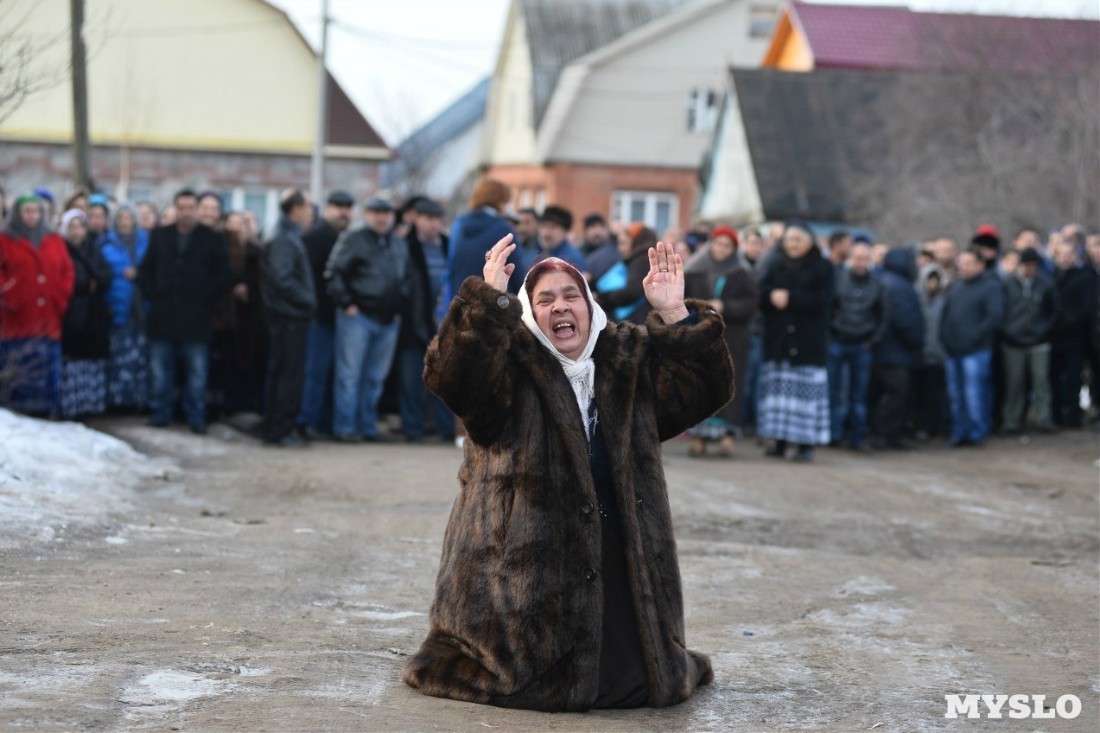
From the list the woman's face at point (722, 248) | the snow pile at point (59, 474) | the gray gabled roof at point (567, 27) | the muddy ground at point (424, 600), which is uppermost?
the gray gabled roof at point (567, 27)

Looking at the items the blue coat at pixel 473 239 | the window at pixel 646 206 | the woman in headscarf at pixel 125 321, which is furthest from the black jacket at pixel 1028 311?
the window at pixel 646 206

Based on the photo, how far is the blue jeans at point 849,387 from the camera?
17.1 meters

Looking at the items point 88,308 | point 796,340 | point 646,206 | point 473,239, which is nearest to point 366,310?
point 473,239

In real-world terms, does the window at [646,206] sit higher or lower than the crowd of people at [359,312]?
higher

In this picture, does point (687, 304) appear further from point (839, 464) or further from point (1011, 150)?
point (1011, 150)

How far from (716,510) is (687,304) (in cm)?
567

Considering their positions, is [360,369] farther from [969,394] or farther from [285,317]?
[969,394]

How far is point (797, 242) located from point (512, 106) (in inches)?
1651

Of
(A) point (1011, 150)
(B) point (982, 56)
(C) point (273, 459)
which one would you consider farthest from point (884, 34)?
(C) point (273, 459)

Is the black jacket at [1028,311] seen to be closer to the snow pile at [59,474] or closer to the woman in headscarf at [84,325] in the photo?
the woman in headscarf at [84,325]

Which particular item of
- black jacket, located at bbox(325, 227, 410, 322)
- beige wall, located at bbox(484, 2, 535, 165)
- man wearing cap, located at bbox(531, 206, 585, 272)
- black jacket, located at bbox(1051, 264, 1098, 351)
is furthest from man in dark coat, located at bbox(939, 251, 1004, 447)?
beige wall, located at bbox(484, 2, 535, 165)

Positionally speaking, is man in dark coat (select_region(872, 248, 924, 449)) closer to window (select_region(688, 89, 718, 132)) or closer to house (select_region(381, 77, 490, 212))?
window (select_region(688, 89, 718, 132))

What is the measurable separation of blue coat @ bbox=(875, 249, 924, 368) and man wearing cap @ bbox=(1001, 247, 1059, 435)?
1.23m

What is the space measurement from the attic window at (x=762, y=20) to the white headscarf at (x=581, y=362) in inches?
1929
